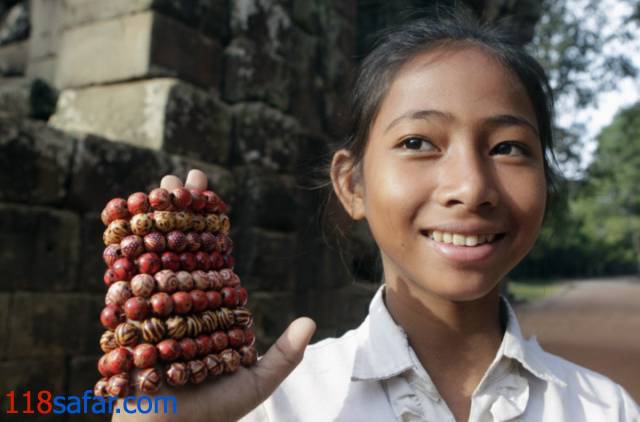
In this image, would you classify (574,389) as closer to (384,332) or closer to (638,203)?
(384,332)

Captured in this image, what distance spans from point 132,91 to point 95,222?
75 cm

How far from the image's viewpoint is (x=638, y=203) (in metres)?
34.2

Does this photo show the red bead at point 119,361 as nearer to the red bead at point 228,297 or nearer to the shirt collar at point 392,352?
the red bead at point 228,297

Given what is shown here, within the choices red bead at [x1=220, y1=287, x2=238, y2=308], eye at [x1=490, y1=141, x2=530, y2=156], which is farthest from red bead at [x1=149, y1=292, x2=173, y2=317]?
eye at [x1=490, y1=141, x2=530, y2=156]

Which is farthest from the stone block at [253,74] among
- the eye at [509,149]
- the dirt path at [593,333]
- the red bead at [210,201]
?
the dirt path at [593,333]

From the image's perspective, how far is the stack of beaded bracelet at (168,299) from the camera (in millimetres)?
904

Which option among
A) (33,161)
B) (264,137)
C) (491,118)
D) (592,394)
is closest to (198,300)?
(491,118)

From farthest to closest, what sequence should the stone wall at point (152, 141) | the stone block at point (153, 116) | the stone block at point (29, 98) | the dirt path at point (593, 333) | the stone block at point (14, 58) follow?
the dirt path at point (593, 333), the stone block at point (14, 58), the stone block at point (29, 98), the stone block at point (153, 116), the stone wall at point (152, 141)

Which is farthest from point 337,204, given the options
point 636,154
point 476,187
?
point 636,154

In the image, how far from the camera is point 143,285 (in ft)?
3.07

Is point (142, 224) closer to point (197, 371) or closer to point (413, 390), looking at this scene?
point (197, 371)

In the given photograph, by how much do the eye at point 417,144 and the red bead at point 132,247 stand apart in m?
0.63

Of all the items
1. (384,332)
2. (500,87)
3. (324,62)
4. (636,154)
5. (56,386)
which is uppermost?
(636,154)

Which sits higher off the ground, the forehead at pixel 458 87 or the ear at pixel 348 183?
the forehead at pixel 458 87
